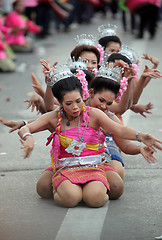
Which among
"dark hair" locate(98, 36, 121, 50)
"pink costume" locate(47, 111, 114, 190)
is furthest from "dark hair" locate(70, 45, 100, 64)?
"pink costume" locate(47, 111, 114, 190)

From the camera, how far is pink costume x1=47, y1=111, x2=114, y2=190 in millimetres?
4324

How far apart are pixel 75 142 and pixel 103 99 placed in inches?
21.0

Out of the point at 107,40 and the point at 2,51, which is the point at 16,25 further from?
the point at 107,40

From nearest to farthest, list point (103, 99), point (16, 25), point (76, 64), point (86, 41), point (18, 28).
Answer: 1. point (103, 99)
2. point (76, 64)
3. point (86, 41)
4. point (18, 28)
5. point (16, 25)

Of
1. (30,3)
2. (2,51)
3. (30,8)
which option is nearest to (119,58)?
(2,51)

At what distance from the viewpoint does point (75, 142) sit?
4.34 metres

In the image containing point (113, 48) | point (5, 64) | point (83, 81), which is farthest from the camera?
point (5, 64)

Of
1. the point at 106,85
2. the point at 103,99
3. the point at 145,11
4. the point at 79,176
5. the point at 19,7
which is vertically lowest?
the point at 145,11

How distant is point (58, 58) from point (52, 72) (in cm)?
705

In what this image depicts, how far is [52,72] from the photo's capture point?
14.8 ft

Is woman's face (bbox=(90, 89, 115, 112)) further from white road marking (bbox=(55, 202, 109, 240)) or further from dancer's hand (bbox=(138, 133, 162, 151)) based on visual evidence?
white road marking (bbox=(55, 202, 109, 240))

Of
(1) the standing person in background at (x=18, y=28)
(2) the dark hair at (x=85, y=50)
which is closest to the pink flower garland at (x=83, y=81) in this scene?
(2) the dark hair at (x=85, y=50)

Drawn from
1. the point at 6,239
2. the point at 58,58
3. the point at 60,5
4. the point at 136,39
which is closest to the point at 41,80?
the point at 58,58

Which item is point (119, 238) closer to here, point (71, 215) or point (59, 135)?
point (71, 215)
